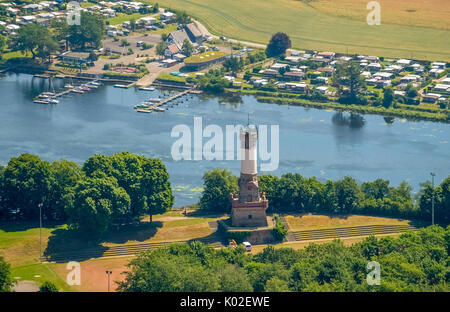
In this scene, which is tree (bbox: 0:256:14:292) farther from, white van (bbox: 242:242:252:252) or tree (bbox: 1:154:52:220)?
white van (bbox: 242:242:252:252)

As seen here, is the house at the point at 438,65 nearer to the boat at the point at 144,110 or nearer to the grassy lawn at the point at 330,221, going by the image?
the boat at the point at 144,110

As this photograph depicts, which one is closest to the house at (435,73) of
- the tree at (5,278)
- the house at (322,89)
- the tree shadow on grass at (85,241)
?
the house at (322,89)

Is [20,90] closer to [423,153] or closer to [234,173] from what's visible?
[234,173]

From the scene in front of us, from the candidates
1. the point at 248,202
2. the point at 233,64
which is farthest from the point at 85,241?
the point at 233,64

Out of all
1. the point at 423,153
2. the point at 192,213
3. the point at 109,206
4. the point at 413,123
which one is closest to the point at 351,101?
the point at 413,123

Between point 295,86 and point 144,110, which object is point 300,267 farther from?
point 295,86

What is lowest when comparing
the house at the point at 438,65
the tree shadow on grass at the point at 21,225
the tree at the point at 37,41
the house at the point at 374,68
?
the tree shadow on grass at the point at 21,225
